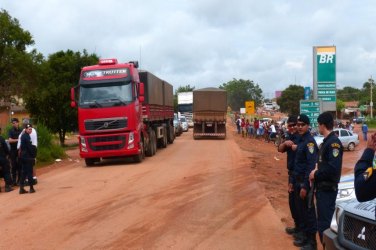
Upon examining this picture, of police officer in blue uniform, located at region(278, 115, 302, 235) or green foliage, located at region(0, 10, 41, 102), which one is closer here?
police officer in blue uniform, located at region(278, 115, 302, 235)

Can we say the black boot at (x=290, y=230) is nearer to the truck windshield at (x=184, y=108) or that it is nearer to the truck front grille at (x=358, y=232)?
the truck front grille at (x=358, y=232)

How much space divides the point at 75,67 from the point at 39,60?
386 inches

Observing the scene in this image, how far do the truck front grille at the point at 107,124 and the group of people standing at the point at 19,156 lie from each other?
410 centimetres

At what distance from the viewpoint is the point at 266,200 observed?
428 inches

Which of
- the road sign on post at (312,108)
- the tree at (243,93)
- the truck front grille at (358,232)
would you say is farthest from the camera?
the tree at (243,93)

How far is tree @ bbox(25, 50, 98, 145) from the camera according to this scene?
30938 millimetres

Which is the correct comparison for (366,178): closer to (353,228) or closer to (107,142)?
(353,228)

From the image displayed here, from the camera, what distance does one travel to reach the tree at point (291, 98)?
83.5 metres

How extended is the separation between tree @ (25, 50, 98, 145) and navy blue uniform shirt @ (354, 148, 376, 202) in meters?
28.3

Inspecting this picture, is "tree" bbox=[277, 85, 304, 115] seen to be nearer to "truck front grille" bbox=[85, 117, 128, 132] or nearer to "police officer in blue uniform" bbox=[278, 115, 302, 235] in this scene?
"truck front grille" bbox=[85, 117, 128, 132]

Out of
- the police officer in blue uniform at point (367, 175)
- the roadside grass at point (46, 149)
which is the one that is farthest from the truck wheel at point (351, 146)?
the police officer in blue uniform at point (367, 175)

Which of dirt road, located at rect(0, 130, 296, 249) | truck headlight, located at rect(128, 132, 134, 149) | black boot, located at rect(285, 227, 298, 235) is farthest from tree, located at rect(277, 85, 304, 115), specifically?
black boot, located at rect(285, 227, 298, 235)

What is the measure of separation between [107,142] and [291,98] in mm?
70125

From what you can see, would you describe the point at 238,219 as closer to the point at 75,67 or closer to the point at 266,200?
the point at 266,200
